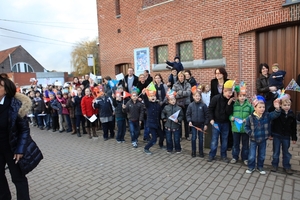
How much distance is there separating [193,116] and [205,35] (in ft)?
17.4

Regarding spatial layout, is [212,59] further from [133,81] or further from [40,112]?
[40,112]

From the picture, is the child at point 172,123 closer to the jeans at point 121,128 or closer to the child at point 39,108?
the jeans at point 121,128

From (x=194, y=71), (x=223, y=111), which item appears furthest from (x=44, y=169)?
(x=194, y=71)

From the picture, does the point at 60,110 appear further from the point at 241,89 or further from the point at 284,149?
the point at 284,149

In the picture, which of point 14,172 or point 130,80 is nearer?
point 14,172

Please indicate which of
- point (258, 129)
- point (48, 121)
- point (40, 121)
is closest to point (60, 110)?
point (48, 121)

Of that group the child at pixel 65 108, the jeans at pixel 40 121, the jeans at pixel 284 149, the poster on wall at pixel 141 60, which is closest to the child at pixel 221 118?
the jeans at pixel 284 149

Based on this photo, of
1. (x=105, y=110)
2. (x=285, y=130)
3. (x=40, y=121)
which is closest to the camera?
(x=285, y=130)

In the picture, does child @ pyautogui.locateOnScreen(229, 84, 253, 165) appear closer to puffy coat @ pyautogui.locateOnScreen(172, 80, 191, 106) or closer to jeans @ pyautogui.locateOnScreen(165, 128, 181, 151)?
jeans @ pyautogui.locateOnScreen(165, 128, 181, 151)

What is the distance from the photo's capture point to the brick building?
24.1ft

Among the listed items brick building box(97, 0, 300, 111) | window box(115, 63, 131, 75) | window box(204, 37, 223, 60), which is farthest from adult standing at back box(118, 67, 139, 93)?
window box(115, 63, 131, 75)

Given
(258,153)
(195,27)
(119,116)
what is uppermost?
(195,27)

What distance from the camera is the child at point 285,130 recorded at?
12.4 feet

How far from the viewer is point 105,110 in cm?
676
